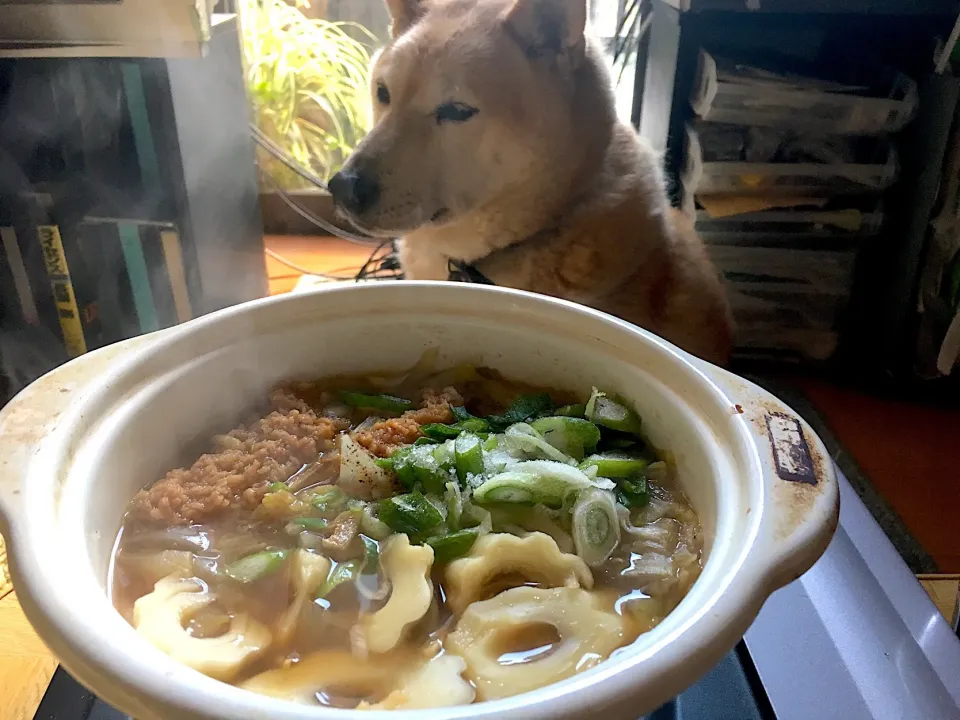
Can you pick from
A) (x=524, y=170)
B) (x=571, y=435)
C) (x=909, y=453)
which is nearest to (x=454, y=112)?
(x=524, y=170)

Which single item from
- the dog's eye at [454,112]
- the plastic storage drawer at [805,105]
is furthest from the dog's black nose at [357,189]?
the plastic storage drawer at [805,105]

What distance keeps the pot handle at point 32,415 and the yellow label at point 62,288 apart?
875mm

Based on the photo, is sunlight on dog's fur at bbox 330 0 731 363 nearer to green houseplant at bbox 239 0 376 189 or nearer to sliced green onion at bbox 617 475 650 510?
sliced green onion at bbox 617 475 650 510

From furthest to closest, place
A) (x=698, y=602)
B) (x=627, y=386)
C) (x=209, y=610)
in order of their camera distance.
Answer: (x=627, y=386)
(x=209, y=610)
(x=698, y=602)

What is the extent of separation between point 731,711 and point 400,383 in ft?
1.20

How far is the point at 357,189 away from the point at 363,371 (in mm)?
442

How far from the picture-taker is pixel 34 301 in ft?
4.41

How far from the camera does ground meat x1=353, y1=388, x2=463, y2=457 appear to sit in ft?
2.03

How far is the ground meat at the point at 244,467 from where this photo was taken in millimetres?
554

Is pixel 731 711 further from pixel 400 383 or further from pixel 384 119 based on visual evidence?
pixel 384 119

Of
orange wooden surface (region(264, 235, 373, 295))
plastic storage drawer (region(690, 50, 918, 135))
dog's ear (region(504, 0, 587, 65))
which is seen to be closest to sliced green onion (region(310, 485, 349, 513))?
dog's ear (region(504, 0, 587, 65))

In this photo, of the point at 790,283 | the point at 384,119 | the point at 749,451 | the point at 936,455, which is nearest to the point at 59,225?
the point at 384,119

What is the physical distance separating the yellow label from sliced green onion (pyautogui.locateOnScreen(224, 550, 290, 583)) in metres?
0.99

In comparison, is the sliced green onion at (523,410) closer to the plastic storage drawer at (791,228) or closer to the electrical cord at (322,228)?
the plastic storage drawer at (791,228)
